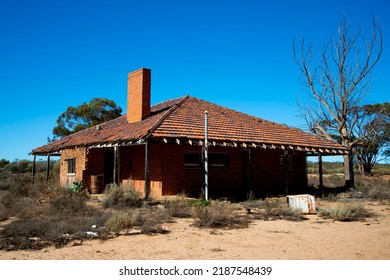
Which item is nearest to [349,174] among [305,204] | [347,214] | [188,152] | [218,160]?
[218,160]

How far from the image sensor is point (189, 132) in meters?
14.2

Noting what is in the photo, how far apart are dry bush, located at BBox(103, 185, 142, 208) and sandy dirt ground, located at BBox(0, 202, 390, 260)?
345 centimetres

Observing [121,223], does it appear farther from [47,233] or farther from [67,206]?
[67,206]

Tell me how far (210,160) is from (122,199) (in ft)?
17.8

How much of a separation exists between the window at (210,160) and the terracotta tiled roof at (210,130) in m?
1.27

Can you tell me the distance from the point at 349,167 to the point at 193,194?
11.8 metres

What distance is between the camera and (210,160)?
15.9 m

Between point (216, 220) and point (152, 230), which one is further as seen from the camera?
point (216, 220)

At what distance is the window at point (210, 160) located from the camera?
15.2m

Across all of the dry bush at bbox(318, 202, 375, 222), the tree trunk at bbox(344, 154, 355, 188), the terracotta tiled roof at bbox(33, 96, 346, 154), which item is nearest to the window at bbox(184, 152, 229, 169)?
the terracotta tiled roof at bbox(33, 96, 346, 154)

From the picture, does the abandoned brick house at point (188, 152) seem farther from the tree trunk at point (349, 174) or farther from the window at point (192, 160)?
the tree trunk at point (349, 174)

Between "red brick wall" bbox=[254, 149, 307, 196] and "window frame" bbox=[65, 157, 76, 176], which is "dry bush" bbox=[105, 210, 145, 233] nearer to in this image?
"red brick wall" bbox=[254, 149, 307, 196]

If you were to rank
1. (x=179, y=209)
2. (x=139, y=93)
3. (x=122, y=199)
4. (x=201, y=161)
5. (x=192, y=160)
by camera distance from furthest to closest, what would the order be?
(x=139, y=93), (x=201, y=161), (x=192, y=160), (x=122, y=199), (x=179, y=209)
